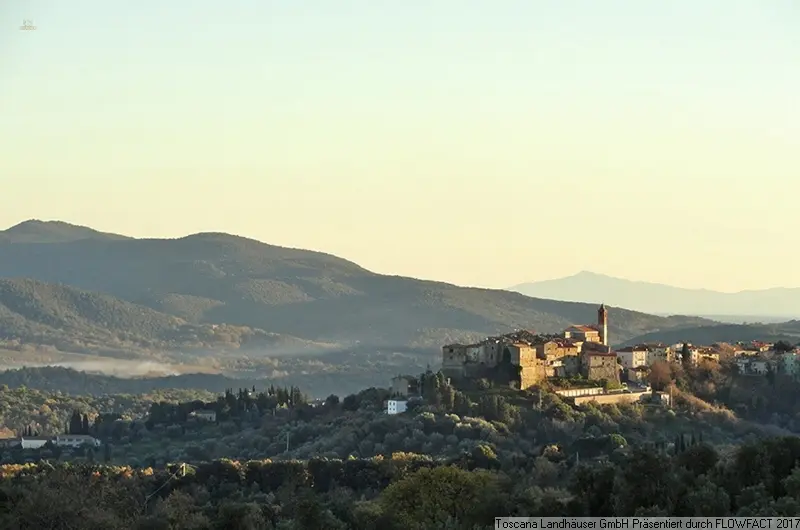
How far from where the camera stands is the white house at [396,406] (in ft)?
274

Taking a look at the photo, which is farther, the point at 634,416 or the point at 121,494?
the point at 634,416

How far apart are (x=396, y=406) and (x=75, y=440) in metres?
20.2

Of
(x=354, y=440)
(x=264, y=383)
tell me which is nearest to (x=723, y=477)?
(x=354, y=440)

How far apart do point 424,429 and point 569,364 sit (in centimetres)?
1152

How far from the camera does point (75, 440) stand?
94.4m

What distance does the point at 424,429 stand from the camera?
7881 cm

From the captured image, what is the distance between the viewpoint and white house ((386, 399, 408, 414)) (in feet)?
274

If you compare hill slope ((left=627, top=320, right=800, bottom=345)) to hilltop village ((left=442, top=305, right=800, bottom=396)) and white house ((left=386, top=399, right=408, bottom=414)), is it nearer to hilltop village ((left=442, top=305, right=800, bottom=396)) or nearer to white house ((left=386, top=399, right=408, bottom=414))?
hilltop village ((left=442, top=305, right=800, bottom=396))

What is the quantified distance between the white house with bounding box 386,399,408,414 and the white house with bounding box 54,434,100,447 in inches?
655

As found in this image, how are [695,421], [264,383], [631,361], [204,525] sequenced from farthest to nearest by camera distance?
1. [264,383]
2. [631,361]
3. [695,421]
4. [204,525]

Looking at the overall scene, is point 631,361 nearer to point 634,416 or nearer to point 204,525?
point 634,416

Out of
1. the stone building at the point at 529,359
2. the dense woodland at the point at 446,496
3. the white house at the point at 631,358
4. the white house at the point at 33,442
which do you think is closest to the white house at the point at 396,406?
the stone building at the point at 529,359

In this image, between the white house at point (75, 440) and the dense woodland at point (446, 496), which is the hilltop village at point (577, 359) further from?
the dense woodland at point (446, 496)

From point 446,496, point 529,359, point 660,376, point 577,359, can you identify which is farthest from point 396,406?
point 446,496
